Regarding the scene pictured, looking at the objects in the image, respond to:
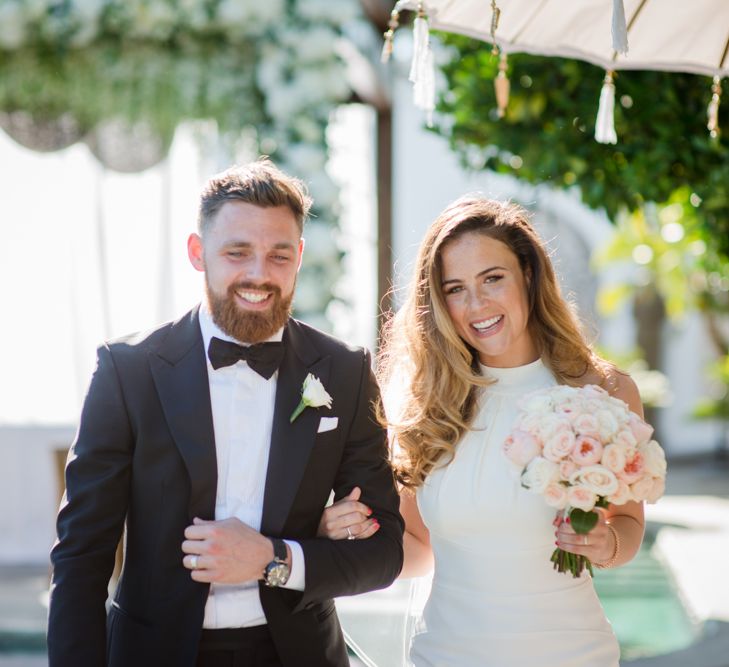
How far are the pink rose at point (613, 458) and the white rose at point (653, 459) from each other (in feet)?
0.31

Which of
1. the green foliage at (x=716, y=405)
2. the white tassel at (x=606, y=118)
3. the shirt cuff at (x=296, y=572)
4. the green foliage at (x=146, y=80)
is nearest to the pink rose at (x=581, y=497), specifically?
the shirt cuff at (x=296, y=572)

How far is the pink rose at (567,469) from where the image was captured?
243 centimetres

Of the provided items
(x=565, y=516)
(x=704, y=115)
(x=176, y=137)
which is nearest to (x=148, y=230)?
(x=176, y=137)

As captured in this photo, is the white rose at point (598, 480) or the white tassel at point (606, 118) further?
the white tassel at point (606, 118)

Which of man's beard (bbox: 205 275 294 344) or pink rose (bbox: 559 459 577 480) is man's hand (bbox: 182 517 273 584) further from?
pink rose (bbox: 559 459 577 480)

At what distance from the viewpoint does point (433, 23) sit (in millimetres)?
3387

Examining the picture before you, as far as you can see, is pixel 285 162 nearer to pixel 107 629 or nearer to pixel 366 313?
pixel 366 313

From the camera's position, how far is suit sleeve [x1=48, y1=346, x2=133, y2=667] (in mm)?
2258

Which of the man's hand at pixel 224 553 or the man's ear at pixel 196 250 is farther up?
the man's ear at pixel 196 250

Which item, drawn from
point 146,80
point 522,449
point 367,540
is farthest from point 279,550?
point 146,80

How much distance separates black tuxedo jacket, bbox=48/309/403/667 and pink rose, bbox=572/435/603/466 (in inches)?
20.6

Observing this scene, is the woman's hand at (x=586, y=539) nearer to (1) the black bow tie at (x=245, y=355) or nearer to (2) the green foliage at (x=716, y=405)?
(1) the black bow tie at (x=245, y=355)

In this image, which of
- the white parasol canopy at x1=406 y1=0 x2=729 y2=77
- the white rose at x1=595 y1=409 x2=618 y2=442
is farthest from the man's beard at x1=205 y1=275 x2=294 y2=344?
the white parasol canopy at x1=406 y1=0 x2=729 y2=77

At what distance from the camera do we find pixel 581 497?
2.42 meters
